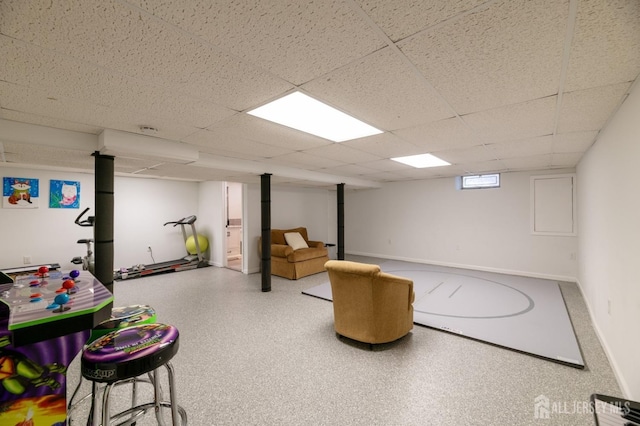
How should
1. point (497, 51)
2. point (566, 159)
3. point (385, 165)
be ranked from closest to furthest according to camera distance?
point (497, 51), point (566, 159), point (385, 165)

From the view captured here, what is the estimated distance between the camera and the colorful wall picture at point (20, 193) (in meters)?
4.84

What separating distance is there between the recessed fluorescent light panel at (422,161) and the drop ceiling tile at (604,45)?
7.85ft

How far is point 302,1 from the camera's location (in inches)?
41.2

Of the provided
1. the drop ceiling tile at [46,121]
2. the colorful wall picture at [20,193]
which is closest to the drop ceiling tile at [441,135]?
the drop ceiling tile at [46,121]

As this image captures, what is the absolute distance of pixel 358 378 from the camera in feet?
7.55

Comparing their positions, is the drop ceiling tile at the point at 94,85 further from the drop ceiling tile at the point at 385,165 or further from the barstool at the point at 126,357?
the drop ceiling tile at the point at 385,165

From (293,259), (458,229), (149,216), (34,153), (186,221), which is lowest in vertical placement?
(293,259)

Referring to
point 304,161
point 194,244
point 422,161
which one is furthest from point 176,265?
point 422,161

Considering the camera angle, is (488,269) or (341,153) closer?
(341,153)

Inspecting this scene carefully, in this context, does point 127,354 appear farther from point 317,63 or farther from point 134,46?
point 317,63

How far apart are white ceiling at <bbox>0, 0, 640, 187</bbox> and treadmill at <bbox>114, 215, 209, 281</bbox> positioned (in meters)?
3.66

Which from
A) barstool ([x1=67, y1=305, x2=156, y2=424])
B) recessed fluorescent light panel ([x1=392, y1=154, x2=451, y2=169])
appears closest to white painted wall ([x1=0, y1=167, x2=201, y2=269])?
barstool ([x1=67, y1=305, x2=156, y2=424])

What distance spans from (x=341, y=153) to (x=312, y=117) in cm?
147

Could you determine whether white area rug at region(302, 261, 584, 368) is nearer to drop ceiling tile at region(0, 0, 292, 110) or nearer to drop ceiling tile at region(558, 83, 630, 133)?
drop ceiling tile at region(558, 83, 630, 133)
